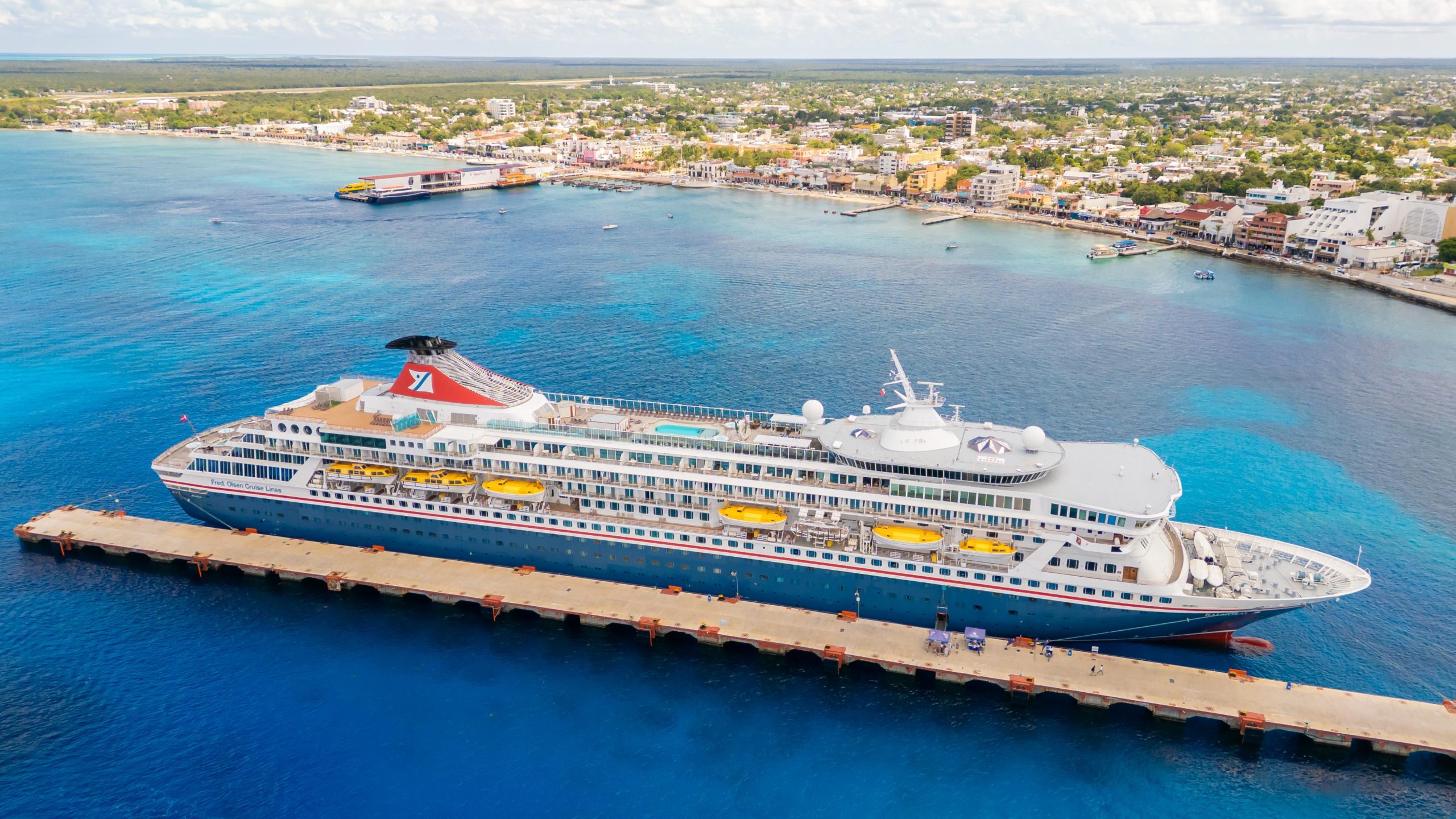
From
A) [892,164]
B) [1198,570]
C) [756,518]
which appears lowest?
[1198,570]

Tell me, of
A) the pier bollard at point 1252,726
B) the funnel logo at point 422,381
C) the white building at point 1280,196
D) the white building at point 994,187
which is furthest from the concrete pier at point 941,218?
the pier bollard at point 1252,726

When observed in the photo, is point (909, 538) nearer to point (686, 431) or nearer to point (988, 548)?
point (988, 548)

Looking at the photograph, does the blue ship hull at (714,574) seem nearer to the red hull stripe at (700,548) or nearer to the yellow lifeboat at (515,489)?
the red hull stripe at (700,548)

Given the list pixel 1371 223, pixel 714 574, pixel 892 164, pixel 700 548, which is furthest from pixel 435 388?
pixel 892 164

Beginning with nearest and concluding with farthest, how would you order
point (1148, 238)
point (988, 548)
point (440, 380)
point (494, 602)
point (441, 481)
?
point (988, 548)
point (494, 602)
point (441, 481)
point (440, 380)
point (1148, 238)

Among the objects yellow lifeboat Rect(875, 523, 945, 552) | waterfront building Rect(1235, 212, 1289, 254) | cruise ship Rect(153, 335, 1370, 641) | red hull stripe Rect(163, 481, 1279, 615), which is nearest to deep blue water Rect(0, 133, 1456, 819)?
cruise ship Rect(153, 335, 1370, 641)

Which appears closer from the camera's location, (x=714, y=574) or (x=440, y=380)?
(x=714, y=574)
